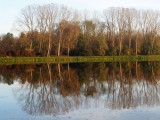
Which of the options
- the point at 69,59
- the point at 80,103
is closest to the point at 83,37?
the point at 69,59

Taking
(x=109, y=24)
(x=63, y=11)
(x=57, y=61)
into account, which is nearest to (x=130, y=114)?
(x=57, y=61)

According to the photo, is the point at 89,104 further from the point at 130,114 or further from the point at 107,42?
the point at 107,42

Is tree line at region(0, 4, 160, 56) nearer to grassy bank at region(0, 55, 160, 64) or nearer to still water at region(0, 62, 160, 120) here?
grassy bank at region(0, 55, 160, 64)

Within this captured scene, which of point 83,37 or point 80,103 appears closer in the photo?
point 80,103

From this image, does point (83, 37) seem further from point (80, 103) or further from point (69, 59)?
point (80, 103)

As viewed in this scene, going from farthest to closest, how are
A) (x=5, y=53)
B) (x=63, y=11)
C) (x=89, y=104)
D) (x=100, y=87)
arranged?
1. (x=63, y=11)
2. (x=5, y=53)
3. (x=100, y=87)
4. (x=89, y=104)

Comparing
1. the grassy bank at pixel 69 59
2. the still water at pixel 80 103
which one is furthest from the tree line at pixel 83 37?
the still water at pixel 80 103

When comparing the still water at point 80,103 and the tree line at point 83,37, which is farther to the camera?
the tree line at point 83,37

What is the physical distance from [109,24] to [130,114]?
6105 cm

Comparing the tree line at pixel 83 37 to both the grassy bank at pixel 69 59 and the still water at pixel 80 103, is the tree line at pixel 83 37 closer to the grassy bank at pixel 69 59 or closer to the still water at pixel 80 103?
the grassy bank at pixel 69 59

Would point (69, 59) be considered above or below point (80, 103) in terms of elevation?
below

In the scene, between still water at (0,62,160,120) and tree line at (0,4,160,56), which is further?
tree line at (0,4,160,56)

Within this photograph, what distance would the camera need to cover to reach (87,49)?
61.8m

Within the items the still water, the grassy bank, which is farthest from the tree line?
the still water
